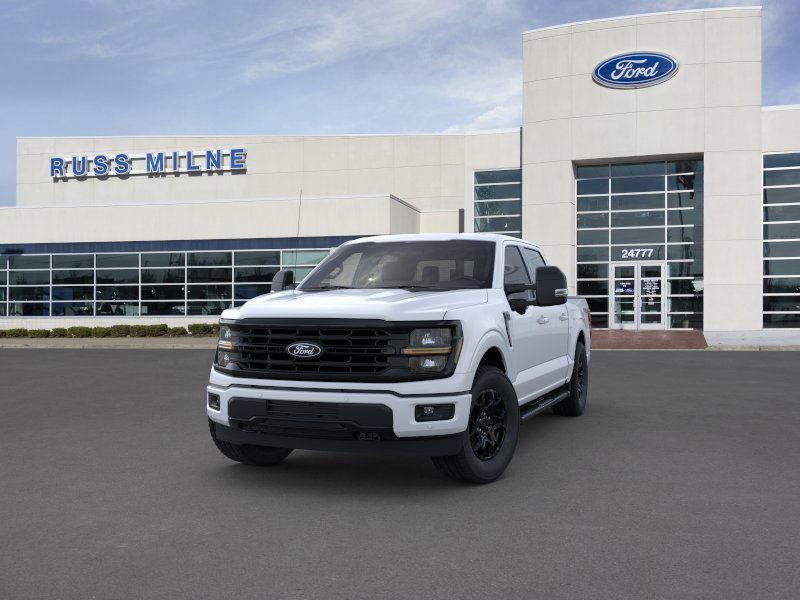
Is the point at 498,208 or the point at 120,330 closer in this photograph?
the point at 120,330

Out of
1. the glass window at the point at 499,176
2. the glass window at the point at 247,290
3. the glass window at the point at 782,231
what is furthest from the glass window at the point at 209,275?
the glass window at the point at 782,231

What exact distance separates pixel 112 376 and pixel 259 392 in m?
10.9

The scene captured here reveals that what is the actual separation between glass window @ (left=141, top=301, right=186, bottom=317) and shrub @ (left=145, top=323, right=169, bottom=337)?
385 cm

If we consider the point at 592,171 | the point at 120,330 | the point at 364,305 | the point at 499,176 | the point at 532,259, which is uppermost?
the point at 499,176

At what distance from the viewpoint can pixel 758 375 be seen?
15125mm

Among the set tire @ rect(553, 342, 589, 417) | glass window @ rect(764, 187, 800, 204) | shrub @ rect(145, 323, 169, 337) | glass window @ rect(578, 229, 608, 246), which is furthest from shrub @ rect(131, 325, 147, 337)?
glass window @ rect(764, 187, 800, 204)

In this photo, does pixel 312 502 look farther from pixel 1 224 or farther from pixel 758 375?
pixel 1 224

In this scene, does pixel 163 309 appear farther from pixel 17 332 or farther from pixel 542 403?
pixel 542 403

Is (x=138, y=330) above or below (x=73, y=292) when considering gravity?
below

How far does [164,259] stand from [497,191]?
49.8ft

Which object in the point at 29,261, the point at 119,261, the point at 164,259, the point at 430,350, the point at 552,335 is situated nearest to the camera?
the point at 430,350

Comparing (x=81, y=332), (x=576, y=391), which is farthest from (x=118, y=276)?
(x=576, y=391)

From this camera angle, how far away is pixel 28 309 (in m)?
36.9

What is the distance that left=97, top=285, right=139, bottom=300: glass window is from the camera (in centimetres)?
3584
